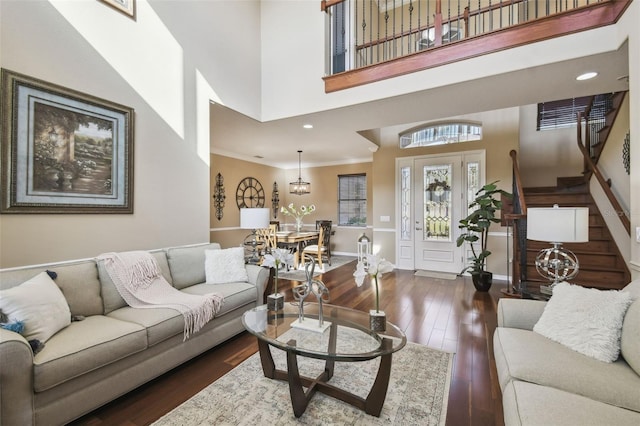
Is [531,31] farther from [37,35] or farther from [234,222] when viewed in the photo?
[234,222]

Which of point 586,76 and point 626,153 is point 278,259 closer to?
point 586,76

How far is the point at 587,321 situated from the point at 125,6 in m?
4.49

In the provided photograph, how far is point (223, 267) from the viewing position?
3.14 metres

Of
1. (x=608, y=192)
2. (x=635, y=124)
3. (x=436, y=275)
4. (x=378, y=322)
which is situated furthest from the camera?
A: (x=436, y=275)

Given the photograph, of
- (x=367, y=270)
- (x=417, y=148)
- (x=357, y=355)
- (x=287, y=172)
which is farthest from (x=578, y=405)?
(x=287, y=172)

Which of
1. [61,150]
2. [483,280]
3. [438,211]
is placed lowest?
[483,280]

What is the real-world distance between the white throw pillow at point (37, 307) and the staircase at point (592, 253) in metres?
5.27

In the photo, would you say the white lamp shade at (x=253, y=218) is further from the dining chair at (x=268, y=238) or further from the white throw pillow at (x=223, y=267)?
the dining chair at (x=268, y=238)

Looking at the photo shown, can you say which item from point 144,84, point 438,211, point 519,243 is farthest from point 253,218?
point 438,211

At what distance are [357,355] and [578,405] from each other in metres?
0.96

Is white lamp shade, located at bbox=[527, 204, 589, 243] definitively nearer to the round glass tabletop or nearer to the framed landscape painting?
the round glass tabletop

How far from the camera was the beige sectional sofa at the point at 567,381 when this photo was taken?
115cm

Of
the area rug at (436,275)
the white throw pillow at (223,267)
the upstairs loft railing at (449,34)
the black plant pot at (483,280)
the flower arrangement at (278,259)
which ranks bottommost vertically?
the area rug at (436,275)

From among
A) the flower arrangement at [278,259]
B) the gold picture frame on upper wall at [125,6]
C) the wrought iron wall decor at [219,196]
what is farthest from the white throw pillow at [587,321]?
the wrought iron wall decor at [219,196]
